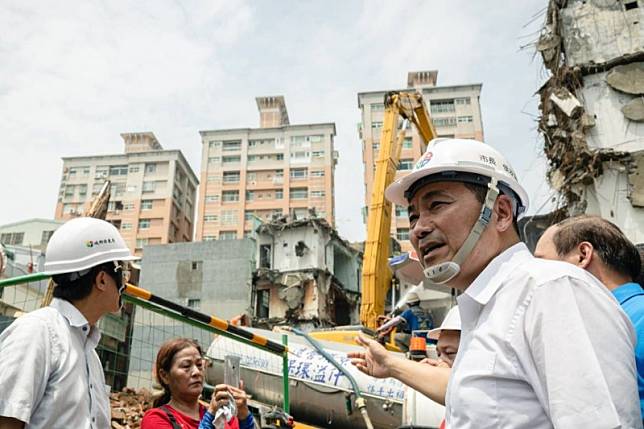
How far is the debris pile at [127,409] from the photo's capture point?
5275mm

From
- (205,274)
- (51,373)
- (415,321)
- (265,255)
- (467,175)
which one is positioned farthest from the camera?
(205,274)

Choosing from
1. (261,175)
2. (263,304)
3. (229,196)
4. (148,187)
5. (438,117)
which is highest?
(438,117)

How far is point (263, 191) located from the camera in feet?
185

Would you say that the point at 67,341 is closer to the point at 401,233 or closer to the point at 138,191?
the point at 401,233

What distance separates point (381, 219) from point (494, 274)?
38.6 ft

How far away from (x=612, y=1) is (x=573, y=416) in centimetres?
1123

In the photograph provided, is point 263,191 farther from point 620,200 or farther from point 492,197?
point 492,197

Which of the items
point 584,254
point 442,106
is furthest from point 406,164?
point 584,254

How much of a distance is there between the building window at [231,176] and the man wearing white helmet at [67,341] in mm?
54542

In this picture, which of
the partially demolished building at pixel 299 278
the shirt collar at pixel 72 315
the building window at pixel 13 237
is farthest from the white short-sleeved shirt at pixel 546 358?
the building window at pixel 13 237

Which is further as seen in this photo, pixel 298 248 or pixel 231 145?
pixel 231 145

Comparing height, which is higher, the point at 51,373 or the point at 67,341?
the point at 67,341

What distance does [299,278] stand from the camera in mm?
31281

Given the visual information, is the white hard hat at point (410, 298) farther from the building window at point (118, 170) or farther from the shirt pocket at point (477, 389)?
the building window at point (118, 170)
